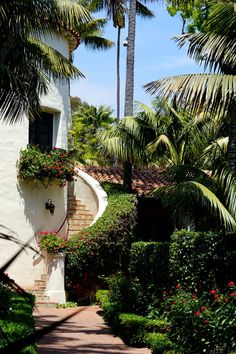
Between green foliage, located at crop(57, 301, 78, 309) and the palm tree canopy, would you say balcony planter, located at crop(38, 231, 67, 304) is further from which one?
the palm tree canopy

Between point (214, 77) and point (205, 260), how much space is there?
12.1 ft

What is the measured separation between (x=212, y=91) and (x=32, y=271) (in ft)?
29.1

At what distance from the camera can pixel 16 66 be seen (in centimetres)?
1224

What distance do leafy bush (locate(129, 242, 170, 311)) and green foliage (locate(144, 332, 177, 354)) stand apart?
3.06 meters

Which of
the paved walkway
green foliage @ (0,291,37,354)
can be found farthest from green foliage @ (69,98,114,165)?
green foliage @ (0,291,37,354)

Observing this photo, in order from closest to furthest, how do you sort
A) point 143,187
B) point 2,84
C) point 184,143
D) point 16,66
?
point 2,84 → point 16,66 → point 184,143 → point 143,187

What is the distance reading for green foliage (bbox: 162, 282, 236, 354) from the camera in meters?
8.18

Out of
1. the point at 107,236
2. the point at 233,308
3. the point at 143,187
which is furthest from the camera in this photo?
the point at 143,187

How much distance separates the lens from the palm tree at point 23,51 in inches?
431

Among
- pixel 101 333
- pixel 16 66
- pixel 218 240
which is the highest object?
pixel 16 66

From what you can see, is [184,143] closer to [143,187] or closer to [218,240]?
[143,187]

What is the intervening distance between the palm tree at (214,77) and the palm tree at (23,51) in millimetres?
2436

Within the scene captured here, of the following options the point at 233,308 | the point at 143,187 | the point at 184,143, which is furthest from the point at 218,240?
the point at 143,187

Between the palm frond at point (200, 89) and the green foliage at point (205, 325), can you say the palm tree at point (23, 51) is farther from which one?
the green foliage at point (205, 325)
